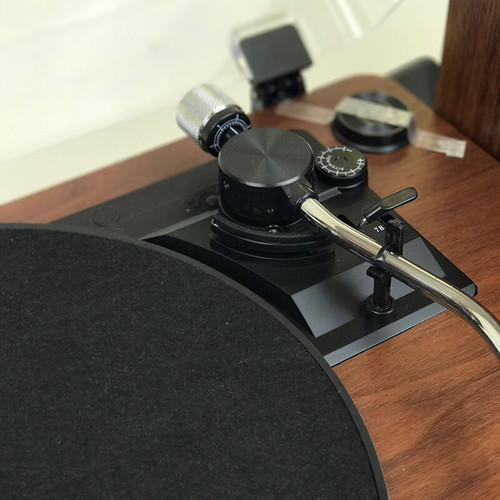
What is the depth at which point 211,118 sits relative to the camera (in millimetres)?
716

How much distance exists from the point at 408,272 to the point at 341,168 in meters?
0.16

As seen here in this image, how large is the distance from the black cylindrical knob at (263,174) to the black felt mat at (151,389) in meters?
0.07

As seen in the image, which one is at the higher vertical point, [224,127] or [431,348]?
[224,127]

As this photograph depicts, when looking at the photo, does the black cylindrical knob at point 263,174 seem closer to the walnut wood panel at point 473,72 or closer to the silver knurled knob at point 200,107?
the silver knurled knob at point 200,107

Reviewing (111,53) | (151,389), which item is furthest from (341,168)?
(111,53)

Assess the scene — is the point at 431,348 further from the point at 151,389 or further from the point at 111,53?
the point at 111,53

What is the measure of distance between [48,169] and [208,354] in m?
0.87

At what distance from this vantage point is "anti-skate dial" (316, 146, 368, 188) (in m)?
0.70

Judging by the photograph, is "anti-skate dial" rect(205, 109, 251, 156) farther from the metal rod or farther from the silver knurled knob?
the metal rod

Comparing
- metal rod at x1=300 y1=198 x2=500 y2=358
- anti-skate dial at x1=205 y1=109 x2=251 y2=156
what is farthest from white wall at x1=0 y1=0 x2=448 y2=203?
metal rod at x1=300 y1=198 x2=500 y2=358

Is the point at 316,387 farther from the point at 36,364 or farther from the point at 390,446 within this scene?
the point at 36,364

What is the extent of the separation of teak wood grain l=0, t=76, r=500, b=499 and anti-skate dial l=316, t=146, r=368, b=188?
0.07 m

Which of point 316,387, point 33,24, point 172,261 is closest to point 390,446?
point 316,387

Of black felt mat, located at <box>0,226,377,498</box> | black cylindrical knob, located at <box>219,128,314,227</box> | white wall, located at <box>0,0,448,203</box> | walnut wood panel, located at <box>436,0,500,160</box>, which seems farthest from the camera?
white wall, located at <box>0,0,448,203</box>
